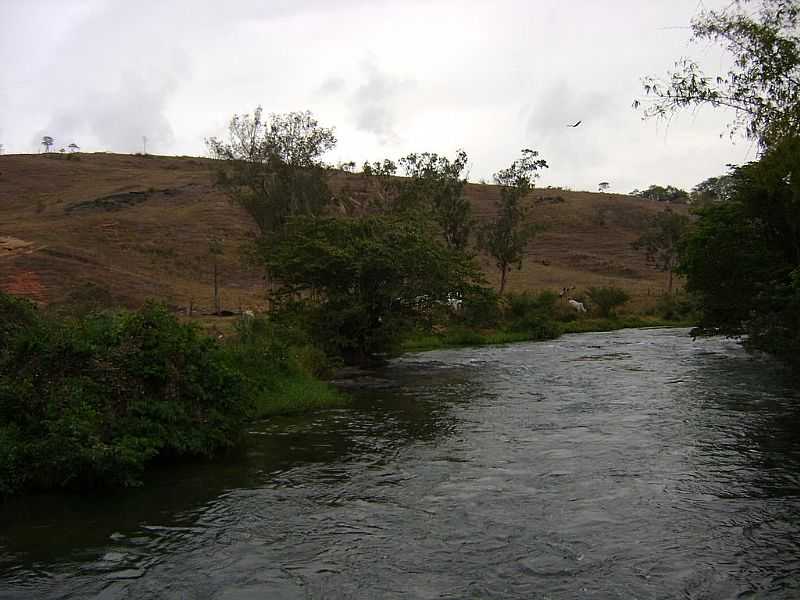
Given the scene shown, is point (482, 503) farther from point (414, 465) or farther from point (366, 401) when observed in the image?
point (366, 401)

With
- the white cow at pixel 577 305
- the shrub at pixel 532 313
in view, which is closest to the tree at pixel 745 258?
the shrub at pixel 532 313

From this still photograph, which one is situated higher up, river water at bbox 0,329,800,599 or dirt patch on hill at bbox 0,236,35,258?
dirt patch on hill at bbox 0,236,35,258

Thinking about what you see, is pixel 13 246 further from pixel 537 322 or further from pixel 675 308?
pixel 675 308

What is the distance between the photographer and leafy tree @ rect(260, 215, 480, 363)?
28.2 m

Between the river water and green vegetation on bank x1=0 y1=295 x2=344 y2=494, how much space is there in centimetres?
46

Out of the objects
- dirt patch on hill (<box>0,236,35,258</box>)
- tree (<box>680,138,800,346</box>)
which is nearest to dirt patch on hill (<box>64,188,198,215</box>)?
dirt patch on hill (<box>0,236,35,258</box>)

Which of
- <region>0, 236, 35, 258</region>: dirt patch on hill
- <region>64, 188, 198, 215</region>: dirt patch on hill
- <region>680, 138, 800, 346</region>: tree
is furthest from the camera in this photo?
<region>64, 188, 198, 215</region>: dirt patch on hill

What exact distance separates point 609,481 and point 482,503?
2461 mm

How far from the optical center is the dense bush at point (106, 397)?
40.7 ft

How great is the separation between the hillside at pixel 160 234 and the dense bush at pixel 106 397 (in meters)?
23.0

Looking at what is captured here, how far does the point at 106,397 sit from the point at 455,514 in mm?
6278

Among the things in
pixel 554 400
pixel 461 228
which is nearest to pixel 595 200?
pixel 461 228

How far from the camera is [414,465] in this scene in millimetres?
14383

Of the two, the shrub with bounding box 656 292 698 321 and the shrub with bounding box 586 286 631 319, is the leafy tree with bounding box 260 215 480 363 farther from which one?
the shrub with bounding box 656 292 698 321
